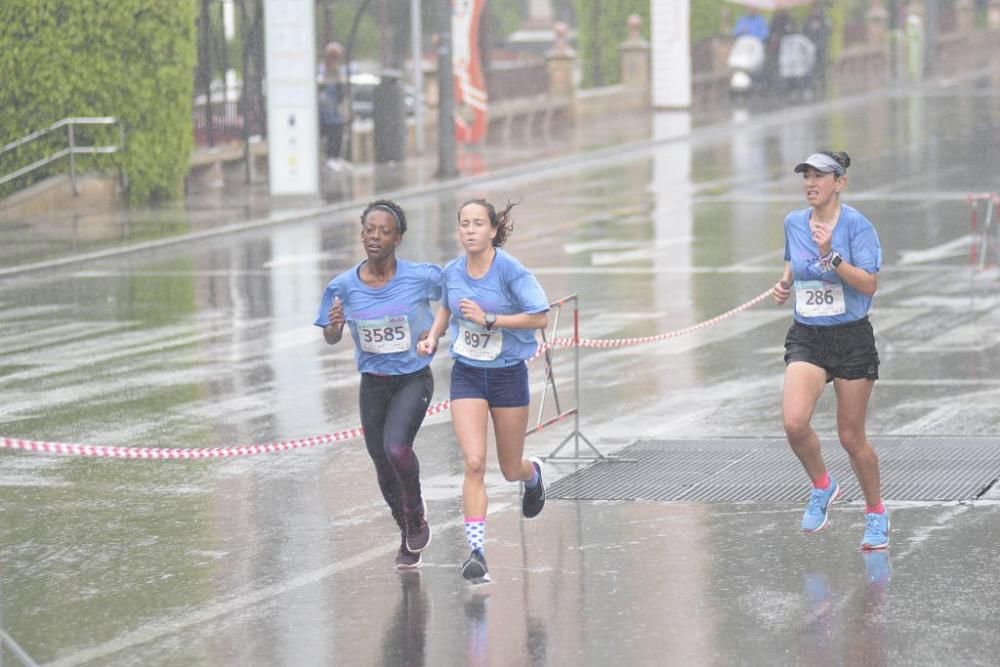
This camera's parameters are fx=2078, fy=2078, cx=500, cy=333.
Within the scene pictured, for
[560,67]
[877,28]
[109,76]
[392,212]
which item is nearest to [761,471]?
[392,212]

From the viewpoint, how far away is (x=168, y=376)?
1486cm

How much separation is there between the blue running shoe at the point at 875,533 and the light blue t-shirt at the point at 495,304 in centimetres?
169

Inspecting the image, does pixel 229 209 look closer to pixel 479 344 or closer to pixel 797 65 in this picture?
pixel 479 344

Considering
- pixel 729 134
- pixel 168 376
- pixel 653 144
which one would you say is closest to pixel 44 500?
pixel 168 376

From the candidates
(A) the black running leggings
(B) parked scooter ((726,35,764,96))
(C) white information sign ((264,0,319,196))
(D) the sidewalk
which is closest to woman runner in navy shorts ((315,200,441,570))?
(A) the black running leggings

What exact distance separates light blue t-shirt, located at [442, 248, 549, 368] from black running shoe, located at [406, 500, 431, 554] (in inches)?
27.2

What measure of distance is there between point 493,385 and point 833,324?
1.52 metres

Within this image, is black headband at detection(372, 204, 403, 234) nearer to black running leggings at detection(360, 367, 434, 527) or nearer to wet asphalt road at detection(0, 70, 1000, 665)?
black running leggings at detection(360, 367, 434, 527)

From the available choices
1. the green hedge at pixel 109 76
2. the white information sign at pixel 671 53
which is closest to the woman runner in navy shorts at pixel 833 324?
the green hedge at pixel 109 76

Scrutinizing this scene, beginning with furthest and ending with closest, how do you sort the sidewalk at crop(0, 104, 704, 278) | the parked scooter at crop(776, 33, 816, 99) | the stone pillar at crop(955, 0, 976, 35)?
the stone pillar at crop(955, 0, 976, 35) → the parked scooter at crop(776, 33, 816, 99) → the sidewalk at crop(0, 104, 704, 278)

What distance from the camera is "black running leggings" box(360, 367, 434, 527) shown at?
8758mm

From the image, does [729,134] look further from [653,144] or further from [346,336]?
[346,336]

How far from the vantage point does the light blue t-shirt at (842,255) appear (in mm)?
8938

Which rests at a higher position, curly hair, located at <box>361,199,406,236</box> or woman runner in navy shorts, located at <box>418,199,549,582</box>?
curly hair, located at <box>361,199,406,236</box>
